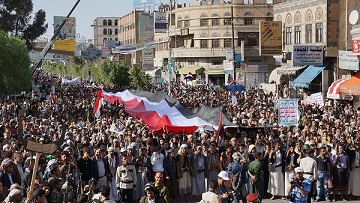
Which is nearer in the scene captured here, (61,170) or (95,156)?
(61,170)

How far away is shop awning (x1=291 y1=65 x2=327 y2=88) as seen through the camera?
1629 inches

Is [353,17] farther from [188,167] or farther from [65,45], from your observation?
[65,45]

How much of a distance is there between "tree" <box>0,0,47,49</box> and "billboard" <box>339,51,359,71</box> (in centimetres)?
3330

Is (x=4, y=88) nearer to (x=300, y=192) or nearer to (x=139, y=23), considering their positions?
(x=300, y=192)

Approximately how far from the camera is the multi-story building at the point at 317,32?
40594 millimetres

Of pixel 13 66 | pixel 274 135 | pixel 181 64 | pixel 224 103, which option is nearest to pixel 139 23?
pixel 181 64

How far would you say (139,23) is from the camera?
111500 mm

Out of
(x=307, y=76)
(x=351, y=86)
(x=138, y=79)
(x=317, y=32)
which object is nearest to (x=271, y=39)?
(x=317, y=32)

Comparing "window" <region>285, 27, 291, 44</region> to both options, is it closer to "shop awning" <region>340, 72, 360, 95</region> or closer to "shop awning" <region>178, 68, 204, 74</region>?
"shop awning" <region>340, 72, 360, 95</region>

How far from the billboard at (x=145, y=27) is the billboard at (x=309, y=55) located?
7233cm

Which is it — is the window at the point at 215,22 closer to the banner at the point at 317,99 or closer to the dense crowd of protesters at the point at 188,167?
the banner at the point at 317,99

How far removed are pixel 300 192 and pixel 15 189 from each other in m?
4.70

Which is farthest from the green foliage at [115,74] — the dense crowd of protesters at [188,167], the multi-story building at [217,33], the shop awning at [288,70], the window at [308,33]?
the dense crowd of protesters at [188,167]

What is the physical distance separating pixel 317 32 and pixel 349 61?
8.36 meters
